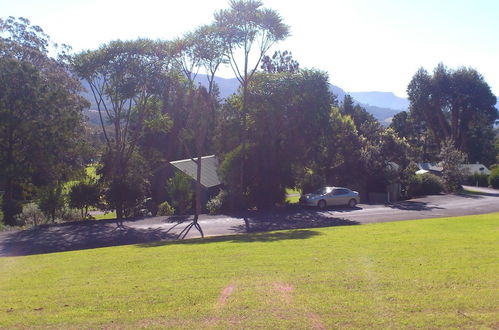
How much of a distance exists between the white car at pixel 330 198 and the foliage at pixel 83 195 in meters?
12.8

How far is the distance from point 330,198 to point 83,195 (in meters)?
15.0

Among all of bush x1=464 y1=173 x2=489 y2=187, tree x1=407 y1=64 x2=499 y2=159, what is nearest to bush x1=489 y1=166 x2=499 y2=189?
bush x1=464 y1=173 x2=489 y2=187

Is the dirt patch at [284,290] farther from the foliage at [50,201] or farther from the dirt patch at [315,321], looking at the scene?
the foliage at [50,201]

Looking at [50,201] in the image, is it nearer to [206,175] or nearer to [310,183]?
[206,175]

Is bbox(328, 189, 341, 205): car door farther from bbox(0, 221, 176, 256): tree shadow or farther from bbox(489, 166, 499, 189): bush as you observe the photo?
bbox(489, 166, 499, 189): bush

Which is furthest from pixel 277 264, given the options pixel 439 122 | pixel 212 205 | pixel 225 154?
pixel 439 122

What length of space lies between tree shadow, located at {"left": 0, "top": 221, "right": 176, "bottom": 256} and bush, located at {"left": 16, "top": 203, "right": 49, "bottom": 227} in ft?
8.55

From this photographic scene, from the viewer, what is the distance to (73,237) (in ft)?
65.4

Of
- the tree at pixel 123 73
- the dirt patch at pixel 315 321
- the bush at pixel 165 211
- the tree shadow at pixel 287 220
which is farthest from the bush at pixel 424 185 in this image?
the dirt patch at pixel 315 321

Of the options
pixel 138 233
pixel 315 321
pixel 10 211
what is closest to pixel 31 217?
pixel 10 211

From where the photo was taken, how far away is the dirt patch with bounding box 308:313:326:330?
19.2ft

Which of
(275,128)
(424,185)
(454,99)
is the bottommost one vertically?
(424,185)

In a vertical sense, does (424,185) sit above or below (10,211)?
above

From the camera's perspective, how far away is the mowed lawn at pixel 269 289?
6.18 m
